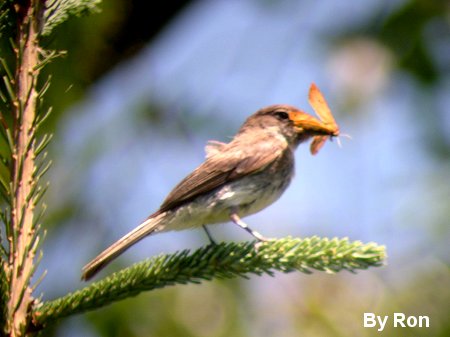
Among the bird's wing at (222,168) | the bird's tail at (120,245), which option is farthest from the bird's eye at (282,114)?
the bird's tail at (120,245)

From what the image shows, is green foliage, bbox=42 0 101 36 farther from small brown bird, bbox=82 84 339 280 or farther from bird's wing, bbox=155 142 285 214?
bird's wing, bbox=155 142 285 214

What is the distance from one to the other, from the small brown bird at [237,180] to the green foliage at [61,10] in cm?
109

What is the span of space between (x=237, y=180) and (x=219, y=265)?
130 cm

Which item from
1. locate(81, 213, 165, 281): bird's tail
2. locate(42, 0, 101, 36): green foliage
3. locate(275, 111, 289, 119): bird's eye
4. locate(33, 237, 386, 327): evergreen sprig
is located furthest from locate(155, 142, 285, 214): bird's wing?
locate(42, 0, 101, 36): green foliage

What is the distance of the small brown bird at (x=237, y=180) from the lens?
11.3ft

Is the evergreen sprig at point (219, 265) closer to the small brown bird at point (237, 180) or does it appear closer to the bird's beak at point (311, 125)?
the small brown bird at point (237, 180)

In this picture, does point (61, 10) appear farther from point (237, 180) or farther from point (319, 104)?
point (237, 180)

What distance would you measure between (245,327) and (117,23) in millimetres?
2739

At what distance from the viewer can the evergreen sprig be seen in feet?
6.49

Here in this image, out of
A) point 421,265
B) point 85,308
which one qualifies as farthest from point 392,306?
point 85,308

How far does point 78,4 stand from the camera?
2496mm

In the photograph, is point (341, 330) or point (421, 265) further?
point (421, 265)

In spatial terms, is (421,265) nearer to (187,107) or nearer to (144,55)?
(187,107)

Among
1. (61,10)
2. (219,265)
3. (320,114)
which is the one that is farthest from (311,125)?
(61,10)
